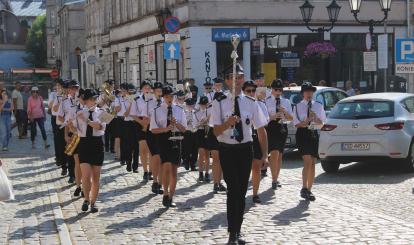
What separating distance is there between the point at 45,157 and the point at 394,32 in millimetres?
20330

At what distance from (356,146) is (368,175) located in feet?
1.98

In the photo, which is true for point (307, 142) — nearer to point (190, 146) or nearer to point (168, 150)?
point (168, 150)

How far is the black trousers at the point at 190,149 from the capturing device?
16.2 m

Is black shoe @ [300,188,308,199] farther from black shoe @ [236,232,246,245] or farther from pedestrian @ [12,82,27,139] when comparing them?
pedestrian @ [12,82,27,139]

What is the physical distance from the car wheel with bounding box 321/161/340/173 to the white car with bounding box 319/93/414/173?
121 mm

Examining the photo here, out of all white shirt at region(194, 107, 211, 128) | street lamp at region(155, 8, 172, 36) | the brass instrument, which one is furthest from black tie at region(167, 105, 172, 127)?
street lamp at region(155, 8, 172, 36)

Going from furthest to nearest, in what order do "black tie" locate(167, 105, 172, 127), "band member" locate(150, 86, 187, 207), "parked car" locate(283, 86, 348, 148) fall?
"parked car" locate(283, 86, 348, 148) → "black tie" locate(167, 105, 172, 127) → "band member" locate(150, 86, 187, 207)

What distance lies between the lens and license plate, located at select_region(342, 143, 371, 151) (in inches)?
568

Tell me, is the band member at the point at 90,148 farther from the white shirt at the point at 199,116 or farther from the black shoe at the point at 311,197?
the white shirt at the point at 199,116

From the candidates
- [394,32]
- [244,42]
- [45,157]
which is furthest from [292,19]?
[45,157]

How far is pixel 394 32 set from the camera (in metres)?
35.3

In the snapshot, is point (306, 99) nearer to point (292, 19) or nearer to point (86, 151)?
point (86, 151)

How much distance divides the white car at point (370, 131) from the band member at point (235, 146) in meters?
6.29

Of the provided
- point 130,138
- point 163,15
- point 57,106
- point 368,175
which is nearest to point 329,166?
point 368,175
